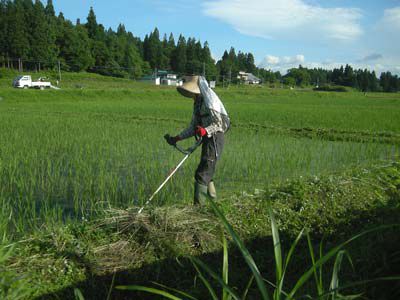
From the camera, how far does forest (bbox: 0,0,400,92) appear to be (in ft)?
141

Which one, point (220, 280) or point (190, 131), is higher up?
point (190, 131)

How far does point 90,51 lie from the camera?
50000 millimetres

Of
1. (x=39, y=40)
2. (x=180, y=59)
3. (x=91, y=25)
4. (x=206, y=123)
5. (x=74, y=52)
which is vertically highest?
(x=91, y=25)

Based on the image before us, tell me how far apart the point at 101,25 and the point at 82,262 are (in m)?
62.9

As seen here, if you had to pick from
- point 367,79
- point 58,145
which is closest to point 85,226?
point 58,145

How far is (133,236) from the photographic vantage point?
275 cm

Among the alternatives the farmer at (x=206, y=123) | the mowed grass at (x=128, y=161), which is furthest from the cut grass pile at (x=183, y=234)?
the mowed grass at (x=128, y=161)

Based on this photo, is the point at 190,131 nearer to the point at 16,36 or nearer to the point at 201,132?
the point at 201,132

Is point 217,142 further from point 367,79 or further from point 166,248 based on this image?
point 367,79

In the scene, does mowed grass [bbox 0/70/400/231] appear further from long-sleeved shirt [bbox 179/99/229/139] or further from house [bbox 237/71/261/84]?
house [bbox 237/71/261/84]

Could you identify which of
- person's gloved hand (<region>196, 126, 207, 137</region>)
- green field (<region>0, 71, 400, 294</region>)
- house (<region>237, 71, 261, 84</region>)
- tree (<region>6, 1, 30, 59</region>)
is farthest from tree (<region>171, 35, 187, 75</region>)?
person's gloved hand (<region>196, 126, 207, 137</region>)

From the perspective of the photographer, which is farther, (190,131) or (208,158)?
(190,131)

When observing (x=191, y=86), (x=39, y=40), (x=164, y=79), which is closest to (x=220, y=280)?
(x=191, y=86)

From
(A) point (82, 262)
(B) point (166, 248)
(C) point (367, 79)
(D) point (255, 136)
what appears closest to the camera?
(A) point (82, 262)
